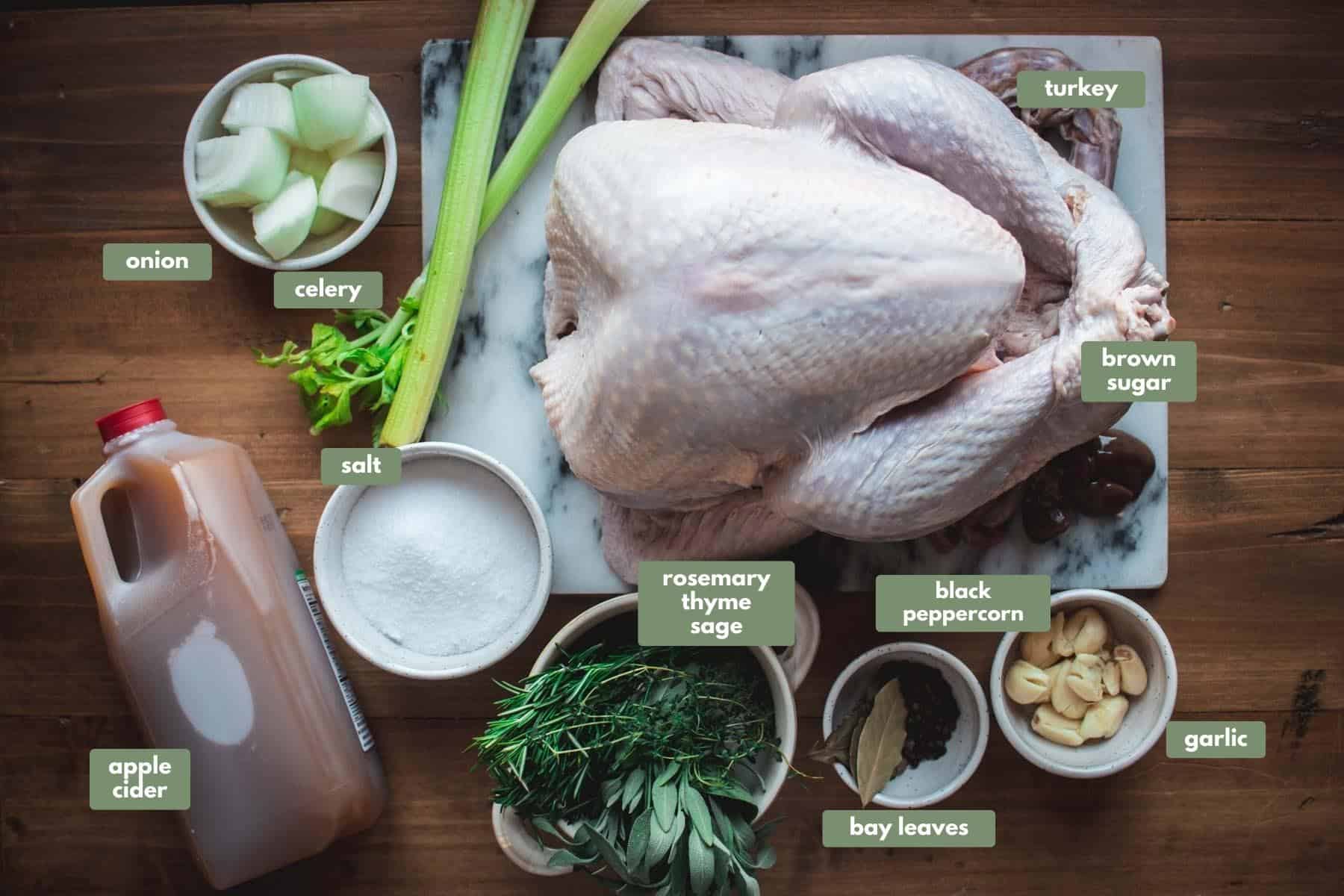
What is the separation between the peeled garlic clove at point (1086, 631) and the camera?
1.20 m

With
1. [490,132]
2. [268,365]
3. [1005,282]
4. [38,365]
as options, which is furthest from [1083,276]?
[38,365]

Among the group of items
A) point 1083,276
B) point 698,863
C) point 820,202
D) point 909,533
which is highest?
point 820,202

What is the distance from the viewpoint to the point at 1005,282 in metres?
0.95

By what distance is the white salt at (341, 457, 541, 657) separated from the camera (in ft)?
3.89

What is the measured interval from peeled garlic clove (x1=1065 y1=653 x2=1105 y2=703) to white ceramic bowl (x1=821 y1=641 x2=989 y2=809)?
10 centimetres

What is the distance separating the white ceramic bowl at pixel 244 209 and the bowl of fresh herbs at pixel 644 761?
1.73 ft

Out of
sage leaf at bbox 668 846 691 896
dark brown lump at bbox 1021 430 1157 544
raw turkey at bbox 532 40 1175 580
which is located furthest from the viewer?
dark brown lump at bbox 1021 430 1157 544

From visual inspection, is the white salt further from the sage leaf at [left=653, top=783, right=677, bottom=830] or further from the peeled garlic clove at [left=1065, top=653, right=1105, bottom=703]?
the peeled garlic clove at [left=1065, top=653, right=1105, bottom=703]

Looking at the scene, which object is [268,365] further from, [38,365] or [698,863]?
[698,863]

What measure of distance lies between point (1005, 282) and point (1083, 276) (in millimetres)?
136

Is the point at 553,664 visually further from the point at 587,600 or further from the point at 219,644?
the point at 219,644

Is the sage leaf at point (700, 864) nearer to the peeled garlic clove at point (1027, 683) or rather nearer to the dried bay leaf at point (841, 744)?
the dried bay leaf at point (841, 744)

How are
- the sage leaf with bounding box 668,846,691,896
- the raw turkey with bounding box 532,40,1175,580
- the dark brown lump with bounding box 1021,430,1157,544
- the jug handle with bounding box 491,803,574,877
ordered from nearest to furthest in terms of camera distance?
the raw turkey with bounding box 532,40,1175,580 < the sage leaf with bounding box 668,846,691,896 < the jug handle with bounding box 491,803,574,877 < the dark brown lump with bounding box 1021,430,1157,544

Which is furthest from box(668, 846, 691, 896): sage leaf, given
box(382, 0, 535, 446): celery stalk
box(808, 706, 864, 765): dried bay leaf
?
box(382, 0, 535, 446): celery stalk
